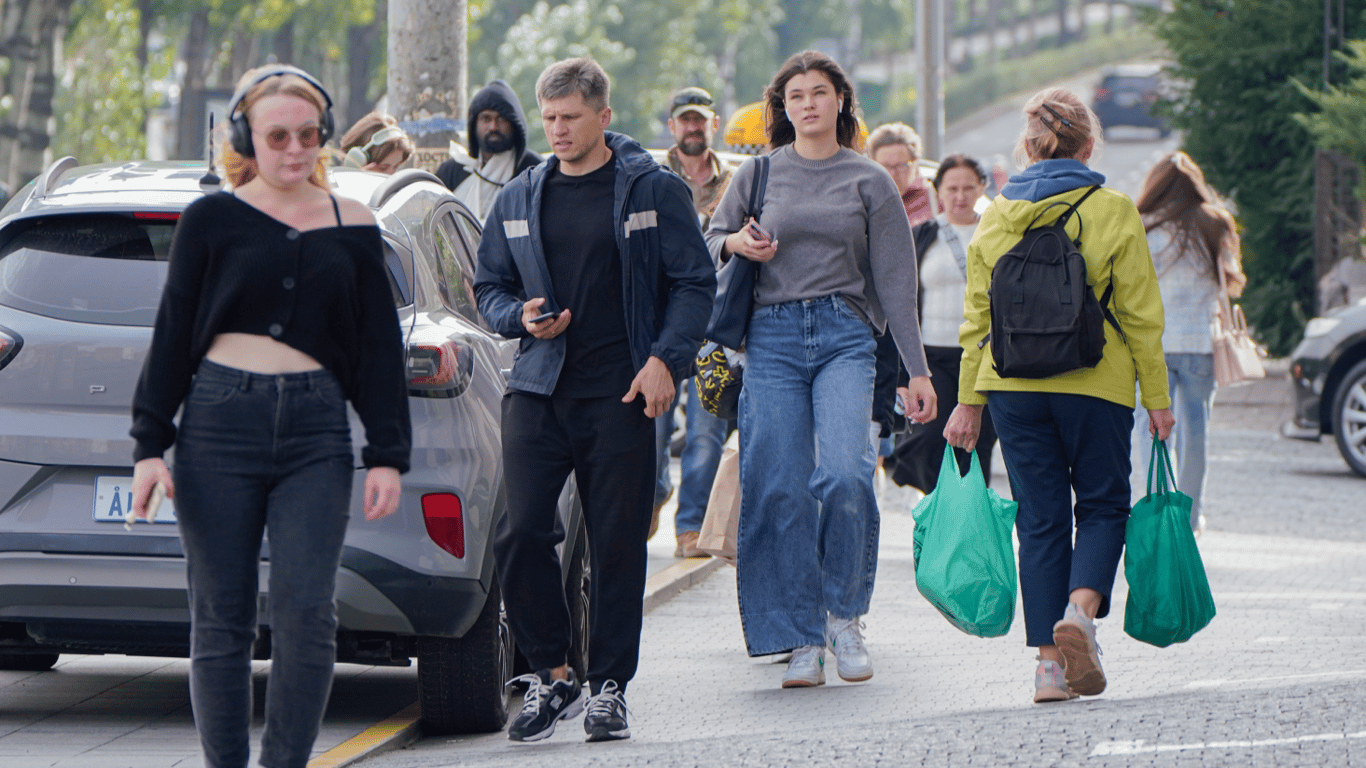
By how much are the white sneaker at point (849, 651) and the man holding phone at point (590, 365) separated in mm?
991

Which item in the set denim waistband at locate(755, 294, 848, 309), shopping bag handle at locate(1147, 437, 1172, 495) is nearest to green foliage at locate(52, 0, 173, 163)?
denim waistband at locate(755, 294, 848, 309)

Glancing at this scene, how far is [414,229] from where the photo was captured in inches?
239

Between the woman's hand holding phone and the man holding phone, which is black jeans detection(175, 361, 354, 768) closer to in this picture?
the man holding phone

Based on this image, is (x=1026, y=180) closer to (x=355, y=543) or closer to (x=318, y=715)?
(x=355, y=543)

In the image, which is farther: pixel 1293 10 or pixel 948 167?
pixel 1293 10

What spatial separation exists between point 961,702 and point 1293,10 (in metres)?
15.5

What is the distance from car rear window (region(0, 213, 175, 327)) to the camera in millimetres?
5578

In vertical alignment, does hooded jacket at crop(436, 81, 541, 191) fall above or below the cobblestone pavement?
above

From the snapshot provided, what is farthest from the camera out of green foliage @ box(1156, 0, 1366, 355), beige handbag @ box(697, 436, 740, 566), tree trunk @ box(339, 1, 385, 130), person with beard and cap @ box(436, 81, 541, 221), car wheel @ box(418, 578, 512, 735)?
tree trunk @ box(339, 1, 385, 130)

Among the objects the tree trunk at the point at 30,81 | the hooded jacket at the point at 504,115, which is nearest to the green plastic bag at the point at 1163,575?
the hooded jacket at the point at 504,115

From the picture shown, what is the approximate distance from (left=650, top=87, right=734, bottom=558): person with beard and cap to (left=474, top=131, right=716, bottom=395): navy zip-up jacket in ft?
12.2

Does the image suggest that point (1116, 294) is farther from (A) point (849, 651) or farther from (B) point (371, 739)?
(B) point (371, 739)

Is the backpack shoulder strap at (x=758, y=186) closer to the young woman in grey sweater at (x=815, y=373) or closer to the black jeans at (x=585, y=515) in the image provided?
the young woman in grey sweater at (x=815, y=373)

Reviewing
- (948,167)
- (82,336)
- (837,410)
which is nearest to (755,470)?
(837,410)
